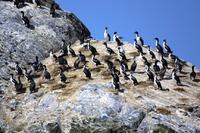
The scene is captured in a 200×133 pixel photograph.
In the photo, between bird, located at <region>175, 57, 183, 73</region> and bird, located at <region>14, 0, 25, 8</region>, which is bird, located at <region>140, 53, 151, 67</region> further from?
bird, located at <region>14, 0, 25, 8</region>

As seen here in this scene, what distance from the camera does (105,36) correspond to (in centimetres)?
8844

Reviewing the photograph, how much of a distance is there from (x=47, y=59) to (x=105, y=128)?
22528 millimetres

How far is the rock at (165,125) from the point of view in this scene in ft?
199

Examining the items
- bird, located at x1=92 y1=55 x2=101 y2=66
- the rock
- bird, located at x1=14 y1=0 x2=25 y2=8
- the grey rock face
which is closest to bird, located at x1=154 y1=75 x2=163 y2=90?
the rock

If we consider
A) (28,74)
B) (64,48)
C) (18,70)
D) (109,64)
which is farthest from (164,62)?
(18,70)

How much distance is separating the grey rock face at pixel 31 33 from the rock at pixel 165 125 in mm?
19839

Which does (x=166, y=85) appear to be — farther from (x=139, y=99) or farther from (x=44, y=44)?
(x=44, y=44)

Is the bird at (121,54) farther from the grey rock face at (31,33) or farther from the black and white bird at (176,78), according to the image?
the grey rock face at (31,33)

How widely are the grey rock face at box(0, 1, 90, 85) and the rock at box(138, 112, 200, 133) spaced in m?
19.8

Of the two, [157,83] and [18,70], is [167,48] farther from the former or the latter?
[18,70]

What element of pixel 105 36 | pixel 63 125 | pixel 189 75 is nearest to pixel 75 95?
pixel 63 125

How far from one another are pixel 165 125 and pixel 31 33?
29347 mm

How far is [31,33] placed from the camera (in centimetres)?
8462

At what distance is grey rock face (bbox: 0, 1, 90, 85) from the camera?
261 ft
